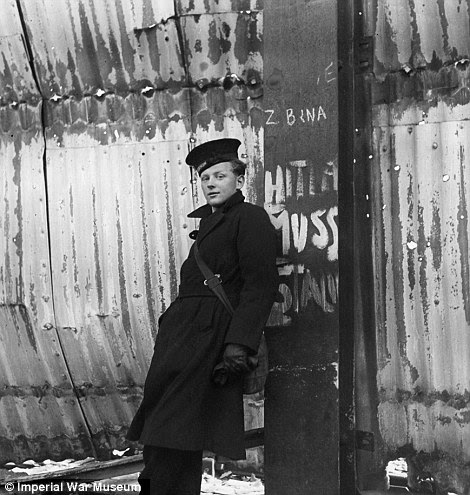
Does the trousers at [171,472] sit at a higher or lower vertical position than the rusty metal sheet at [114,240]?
lower

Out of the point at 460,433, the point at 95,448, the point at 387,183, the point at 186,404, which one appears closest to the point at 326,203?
the point at 387,183

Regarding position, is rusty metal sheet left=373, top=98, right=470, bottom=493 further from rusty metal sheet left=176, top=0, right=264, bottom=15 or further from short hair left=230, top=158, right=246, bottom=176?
rusty metal sheet left=176, top=0, right=264, bottom=15

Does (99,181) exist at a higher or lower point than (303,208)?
higher

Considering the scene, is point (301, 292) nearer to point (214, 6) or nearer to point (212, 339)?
point (212, 339)

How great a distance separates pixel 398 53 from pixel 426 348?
1595 mm

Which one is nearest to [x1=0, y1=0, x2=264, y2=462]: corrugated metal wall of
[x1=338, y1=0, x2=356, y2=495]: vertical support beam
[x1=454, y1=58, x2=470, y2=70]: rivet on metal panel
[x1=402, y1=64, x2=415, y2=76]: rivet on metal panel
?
[x1=338, y1=0, x2=356, y2=495]: vertical support beam

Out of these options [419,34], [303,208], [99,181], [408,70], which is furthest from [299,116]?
[99,181]

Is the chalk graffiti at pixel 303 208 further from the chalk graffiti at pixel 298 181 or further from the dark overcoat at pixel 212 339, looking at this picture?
the dark overcoat at pixel 212 339

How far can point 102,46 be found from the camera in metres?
4.88

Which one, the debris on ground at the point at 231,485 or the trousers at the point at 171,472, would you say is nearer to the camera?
the trousers at the point at 171,472

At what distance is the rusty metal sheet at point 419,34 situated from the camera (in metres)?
4.30

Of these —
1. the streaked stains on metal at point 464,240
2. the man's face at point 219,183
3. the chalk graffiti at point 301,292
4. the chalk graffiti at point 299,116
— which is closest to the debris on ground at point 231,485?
the chalk graffiti at point 301,292

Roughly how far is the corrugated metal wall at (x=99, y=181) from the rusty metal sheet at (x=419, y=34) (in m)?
0.71

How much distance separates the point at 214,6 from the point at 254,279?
1.80 m
